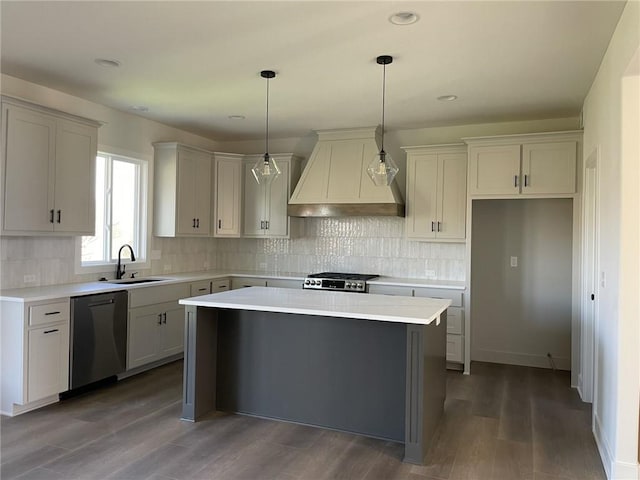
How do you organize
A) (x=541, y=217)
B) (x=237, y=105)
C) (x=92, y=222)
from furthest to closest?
1. (x=541, y=217)
2. (x=237, y=105)
3. (x=92, y=222)

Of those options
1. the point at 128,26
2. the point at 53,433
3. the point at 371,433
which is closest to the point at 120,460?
the point at 53,433

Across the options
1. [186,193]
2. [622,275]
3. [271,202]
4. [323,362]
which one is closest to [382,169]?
[323,362]

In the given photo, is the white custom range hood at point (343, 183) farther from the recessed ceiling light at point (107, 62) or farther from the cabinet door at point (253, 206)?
the recessed ceiling light at point (107, 62)

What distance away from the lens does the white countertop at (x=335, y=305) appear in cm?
294

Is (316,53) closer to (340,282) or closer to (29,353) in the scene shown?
(340,282)

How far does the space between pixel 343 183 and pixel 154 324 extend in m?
2.58

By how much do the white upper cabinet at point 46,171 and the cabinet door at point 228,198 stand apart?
1.87 m

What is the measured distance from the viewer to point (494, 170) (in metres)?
4.83

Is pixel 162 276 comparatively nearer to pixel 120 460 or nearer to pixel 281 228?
pixel 281 228

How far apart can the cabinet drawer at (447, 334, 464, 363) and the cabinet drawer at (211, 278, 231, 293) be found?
2710 millimetres

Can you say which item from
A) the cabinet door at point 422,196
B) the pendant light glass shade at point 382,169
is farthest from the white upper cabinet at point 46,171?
the cabinet door at point 422,196

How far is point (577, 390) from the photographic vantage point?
14.2ft

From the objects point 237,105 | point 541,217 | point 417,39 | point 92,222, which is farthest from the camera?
point 541,217

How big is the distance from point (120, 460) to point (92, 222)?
2.28 m
